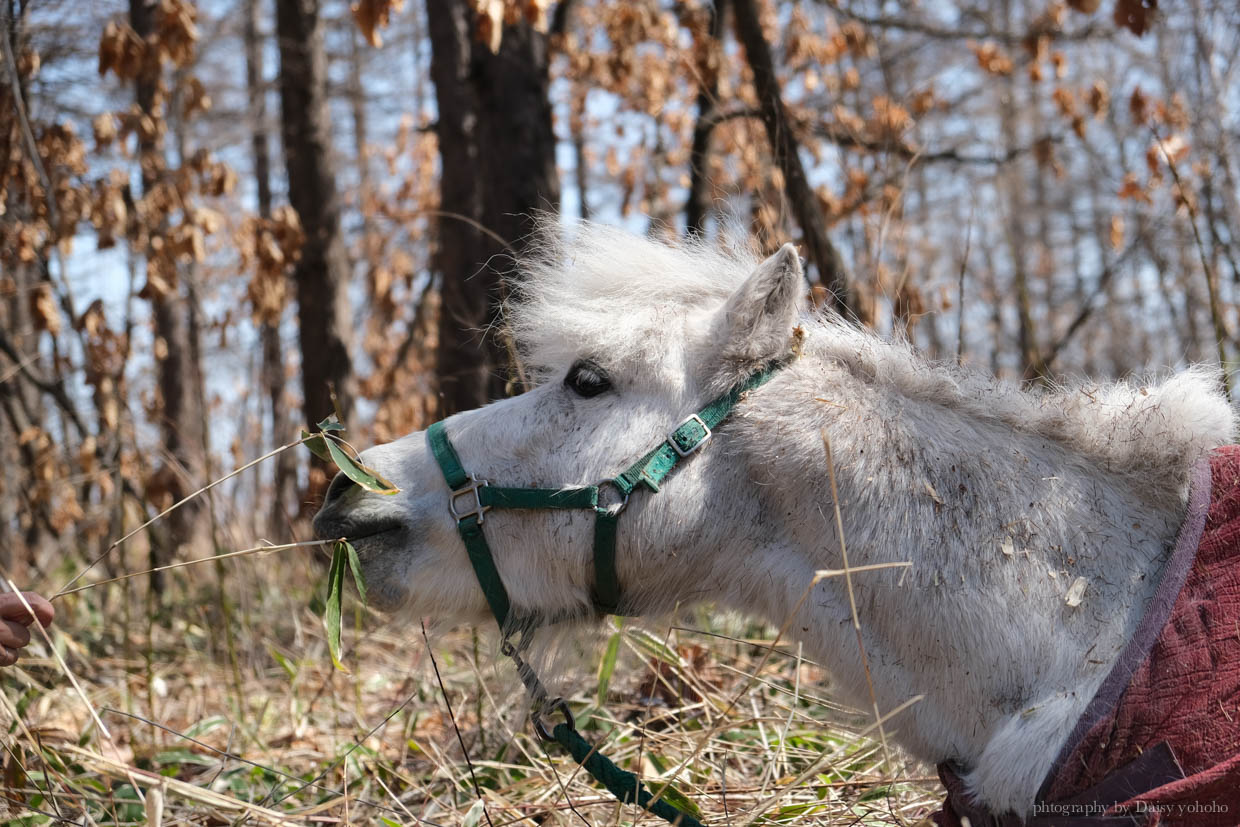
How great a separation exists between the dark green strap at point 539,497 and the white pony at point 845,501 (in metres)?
0.03

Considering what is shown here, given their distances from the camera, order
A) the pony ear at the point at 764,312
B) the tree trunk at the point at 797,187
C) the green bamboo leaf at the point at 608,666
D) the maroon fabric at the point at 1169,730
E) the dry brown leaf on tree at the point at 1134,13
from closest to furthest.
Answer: the maroon fabric at the point at 1169,730 → the pony ear at the point at 764,312 → the green bamboo leaf at the point at 608,666 → the dry brown leaf on tree at the point at 1134,13 → the tree trunk at the point at 797,187

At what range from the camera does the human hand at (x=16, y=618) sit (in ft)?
7.43

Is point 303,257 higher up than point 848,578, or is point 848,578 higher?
point 303,257

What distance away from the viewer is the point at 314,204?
7.10 metres

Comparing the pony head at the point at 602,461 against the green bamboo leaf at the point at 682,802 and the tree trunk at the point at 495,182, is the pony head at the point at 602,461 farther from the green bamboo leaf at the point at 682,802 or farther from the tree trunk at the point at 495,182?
the tree trunk at the point at 495,182

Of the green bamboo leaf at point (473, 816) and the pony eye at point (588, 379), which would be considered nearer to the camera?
the pony eye at point (588, 379)

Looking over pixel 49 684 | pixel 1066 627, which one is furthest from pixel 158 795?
pixel 49 684

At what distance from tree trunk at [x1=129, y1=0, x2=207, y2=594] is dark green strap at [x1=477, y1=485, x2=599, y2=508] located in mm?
2270

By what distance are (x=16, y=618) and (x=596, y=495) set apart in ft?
4.78

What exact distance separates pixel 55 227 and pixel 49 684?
2.29 meters

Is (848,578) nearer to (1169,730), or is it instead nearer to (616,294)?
(1169,730)

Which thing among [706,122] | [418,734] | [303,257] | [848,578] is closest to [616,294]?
[848,578]

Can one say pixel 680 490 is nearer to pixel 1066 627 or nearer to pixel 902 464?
pixel 902 464

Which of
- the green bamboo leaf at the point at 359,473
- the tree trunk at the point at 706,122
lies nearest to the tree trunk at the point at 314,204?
the tree trunk at the point at 706,122
